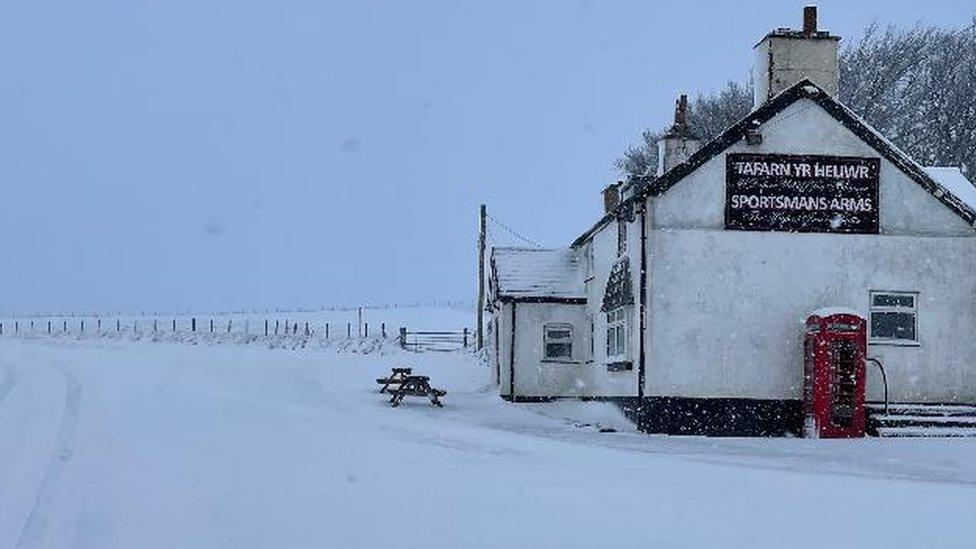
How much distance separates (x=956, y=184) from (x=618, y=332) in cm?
903

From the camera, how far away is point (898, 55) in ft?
169

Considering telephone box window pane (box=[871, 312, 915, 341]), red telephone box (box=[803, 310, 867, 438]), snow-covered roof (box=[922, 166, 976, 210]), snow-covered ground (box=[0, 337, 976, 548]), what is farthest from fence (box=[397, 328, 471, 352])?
red telephone box (box=[803, 310, 867, 438])

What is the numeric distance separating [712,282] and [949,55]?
33619mm

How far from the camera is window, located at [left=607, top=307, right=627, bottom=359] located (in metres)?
27.2

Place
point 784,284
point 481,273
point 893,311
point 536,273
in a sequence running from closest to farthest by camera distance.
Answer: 1. point 784,284
2. point 893,311
3. point 536,273
4. point 481,273

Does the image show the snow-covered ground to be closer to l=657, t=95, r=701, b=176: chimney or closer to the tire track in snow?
the tire track in snow

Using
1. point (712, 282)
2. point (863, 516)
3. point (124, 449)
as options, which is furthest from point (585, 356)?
point (863, 516)

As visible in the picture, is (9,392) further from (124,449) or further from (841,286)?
(841,286)

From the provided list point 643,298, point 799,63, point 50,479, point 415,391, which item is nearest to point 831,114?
point 799,63

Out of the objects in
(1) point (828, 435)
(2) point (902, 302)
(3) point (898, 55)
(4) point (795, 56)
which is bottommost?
(1) point (828, 435)

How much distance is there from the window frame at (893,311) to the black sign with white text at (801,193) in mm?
1433

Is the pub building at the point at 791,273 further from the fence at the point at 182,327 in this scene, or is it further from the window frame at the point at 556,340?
the fence at the point at 182,327

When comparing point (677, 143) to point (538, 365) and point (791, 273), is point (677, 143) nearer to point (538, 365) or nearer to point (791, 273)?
point (791, 273)

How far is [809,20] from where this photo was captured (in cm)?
2581
